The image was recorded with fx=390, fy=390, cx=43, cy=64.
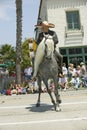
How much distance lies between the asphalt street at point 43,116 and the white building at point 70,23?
71.9ft

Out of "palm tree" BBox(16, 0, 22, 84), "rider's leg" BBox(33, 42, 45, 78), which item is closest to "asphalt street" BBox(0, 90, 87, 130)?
"rider's leg" BBox(33, 42, 45, 78)

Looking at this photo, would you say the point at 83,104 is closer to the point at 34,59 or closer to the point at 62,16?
the point at 34,59

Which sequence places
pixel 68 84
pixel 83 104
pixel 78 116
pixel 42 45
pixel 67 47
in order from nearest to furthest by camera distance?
1. pixel 78 116
2. pixel 42 45
3. pixel 83 104
4. pixel 68 84
5. pixel 67 47

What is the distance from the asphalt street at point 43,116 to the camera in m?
8.54

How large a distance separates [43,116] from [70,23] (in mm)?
25452

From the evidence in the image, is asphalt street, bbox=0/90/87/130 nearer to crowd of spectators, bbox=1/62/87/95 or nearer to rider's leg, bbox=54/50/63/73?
rider's leg, bbox=54/50/63/73

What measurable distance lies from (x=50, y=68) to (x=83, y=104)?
70.9 inches

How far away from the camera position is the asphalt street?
8539mm

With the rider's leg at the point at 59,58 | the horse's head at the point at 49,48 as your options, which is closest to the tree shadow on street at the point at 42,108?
the rider's leg at the point at 59,58

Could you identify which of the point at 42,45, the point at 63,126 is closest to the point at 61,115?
the point at 63,126

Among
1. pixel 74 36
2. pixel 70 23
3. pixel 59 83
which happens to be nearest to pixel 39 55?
pixel 59 83

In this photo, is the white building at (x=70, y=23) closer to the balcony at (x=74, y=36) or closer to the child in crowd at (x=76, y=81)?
the balcony at (x=74, y=36)

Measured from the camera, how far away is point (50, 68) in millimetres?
10180

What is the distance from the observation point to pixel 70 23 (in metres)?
34.5
